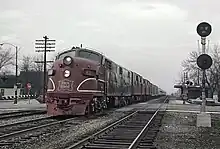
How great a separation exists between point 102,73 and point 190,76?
70.0m

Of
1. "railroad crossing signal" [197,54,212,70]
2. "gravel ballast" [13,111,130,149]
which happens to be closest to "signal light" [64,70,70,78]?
"gravel ballast" [13,111,130,149]

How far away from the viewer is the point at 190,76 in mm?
90500

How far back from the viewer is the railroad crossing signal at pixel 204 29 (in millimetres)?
17906

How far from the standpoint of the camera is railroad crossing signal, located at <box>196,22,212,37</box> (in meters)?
17.9

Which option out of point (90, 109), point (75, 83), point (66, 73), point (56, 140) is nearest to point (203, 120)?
point (90, 109)

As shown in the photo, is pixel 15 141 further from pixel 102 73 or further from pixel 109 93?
pixel 109 93

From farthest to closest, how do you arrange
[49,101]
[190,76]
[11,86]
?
[11,86]
[190,76]
[49,101]

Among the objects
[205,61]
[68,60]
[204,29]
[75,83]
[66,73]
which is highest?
[204,29]

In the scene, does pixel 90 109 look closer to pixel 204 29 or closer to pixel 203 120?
pixel 203 120

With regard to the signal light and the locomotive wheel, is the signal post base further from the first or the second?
the signal light

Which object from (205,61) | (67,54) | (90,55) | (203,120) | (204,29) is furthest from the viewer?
(90,55)

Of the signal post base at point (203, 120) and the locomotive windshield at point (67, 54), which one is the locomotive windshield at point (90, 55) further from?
the signal post base at point (203, 120)

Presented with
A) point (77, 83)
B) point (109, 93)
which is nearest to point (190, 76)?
point (109, 93)

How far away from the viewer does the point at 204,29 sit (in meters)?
18.0
